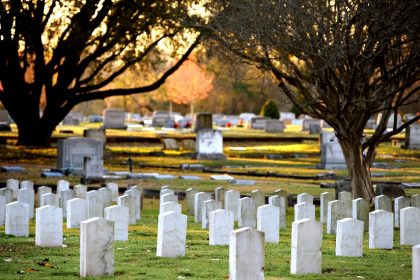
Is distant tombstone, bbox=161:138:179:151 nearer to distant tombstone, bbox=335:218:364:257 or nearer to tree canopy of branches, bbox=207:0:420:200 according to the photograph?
tree canopy of branches, bbox=207:0:420:200

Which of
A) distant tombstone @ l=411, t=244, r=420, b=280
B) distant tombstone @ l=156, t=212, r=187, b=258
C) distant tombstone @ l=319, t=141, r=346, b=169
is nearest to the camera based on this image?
distant tombstone @ l=411, t=244, r=420, b=280

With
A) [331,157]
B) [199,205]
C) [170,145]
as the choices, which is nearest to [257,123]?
[170,145]

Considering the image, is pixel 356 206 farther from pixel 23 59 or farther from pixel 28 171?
pixel 23 59

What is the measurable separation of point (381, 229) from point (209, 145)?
26999 mm

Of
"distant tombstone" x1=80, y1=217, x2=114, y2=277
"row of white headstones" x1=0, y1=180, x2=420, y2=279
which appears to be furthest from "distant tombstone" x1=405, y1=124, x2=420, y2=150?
"distant tombstone" x1=80, y1=217, x2=114, y2=277

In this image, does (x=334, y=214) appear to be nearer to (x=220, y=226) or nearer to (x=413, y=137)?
(x=220, y=226)

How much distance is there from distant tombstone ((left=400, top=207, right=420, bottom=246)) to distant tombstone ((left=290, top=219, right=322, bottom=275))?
11.9ft

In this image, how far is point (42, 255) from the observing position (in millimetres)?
12945

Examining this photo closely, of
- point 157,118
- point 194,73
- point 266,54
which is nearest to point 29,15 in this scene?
point 266,54

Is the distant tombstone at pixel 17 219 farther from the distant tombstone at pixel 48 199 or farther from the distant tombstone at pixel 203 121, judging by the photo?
the distant tombstone at pixel 203 121

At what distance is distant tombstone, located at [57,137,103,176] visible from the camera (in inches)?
1277

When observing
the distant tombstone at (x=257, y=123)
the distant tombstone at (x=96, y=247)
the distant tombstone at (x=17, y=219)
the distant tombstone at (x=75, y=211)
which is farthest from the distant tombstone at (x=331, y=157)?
the distant tombstone at (x=257, y=123)

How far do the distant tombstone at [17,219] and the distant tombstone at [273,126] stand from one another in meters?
54.3

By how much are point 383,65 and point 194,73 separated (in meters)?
78.4
